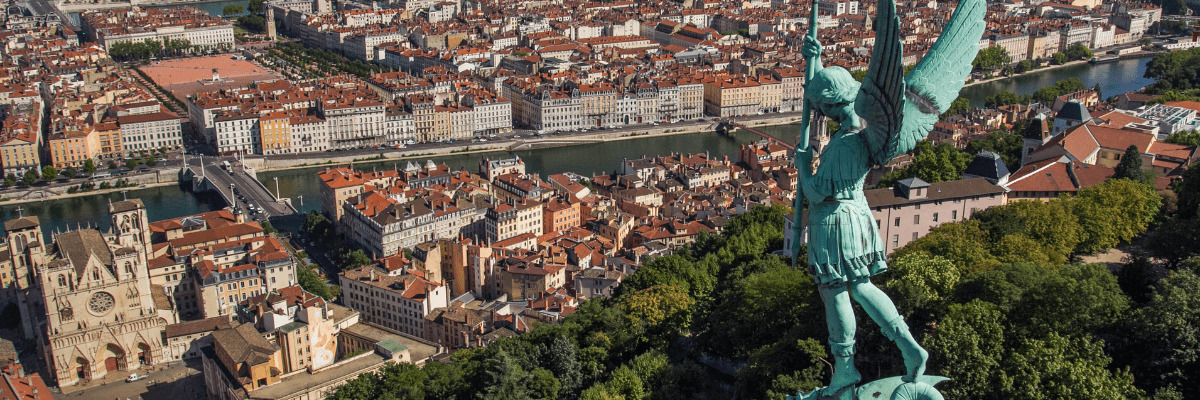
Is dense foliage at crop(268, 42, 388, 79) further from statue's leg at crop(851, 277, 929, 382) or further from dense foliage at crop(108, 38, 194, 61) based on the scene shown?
statue's leg at crop(851, 277, 929, 382)

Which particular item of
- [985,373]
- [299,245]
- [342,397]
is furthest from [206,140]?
[985,373]

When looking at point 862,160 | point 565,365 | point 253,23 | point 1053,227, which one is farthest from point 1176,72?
point 253,23

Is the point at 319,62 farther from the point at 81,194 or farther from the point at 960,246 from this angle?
the point at 960,246

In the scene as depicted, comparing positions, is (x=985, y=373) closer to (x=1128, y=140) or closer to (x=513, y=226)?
(x=1128, y=140)

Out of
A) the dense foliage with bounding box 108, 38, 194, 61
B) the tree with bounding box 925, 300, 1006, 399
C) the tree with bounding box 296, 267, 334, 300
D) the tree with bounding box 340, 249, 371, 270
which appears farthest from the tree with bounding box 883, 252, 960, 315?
the dense foliage with bounding box 108, 38, 194, 61

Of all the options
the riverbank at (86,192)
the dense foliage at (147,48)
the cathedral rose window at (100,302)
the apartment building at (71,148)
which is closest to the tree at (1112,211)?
the cathedral rose window at (100,302)

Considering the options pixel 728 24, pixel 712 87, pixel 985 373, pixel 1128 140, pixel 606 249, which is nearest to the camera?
pixel 985 373
